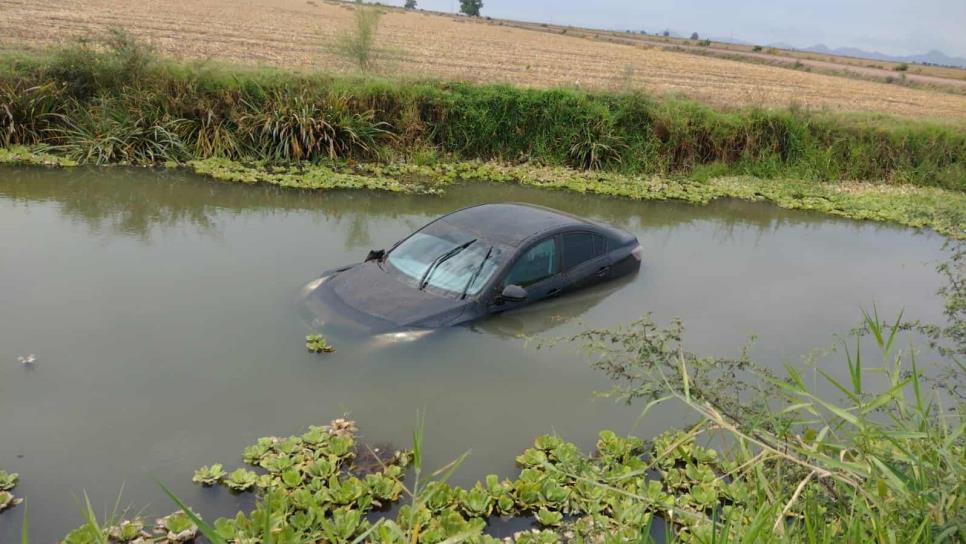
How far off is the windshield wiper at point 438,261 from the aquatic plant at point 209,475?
10.2 ft

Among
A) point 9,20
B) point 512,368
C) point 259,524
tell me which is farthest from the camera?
point 9,20

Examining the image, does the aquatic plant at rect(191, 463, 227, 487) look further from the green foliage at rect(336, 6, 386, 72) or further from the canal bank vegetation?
the green foliage at rect(336, 6, 386, 72)

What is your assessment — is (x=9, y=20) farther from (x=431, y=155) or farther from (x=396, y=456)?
(x=396, y=456)

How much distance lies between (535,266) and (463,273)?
0.95m

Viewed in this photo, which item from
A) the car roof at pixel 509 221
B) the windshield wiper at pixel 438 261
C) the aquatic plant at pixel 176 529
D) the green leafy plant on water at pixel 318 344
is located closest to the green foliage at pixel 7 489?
the aquatic plant at pixel 176 529

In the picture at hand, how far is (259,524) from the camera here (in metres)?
4.38

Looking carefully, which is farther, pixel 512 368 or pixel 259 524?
pixel 512 368

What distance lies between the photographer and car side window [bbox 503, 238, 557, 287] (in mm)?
7926

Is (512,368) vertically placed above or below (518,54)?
below

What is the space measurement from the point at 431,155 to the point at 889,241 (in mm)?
9736

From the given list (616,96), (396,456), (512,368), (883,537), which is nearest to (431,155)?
(616,96)

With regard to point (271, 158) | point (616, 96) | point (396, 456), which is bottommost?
point (396, 456)

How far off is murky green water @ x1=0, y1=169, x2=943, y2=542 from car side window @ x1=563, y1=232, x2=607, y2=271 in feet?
1.60

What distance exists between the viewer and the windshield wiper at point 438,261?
772cm
